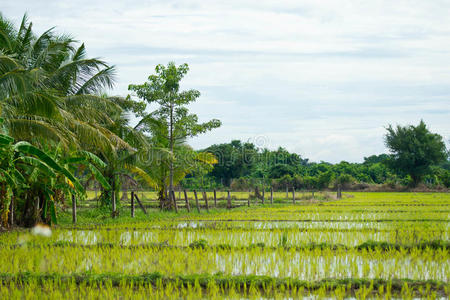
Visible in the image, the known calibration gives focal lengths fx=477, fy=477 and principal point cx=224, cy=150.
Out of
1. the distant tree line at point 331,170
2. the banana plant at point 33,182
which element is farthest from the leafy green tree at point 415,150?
the banana plant at point 33,182

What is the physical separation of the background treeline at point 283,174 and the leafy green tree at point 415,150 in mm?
658

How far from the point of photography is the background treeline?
38906mm

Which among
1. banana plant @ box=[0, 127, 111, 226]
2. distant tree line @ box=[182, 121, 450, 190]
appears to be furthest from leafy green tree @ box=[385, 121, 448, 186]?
banana plant @ box=[0, 127, 111, 226]

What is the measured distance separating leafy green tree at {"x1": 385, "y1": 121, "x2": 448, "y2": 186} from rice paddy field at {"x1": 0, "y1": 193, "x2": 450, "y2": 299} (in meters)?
33.4

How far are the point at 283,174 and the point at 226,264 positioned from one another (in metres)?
36.8

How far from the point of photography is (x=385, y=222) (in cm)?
1242

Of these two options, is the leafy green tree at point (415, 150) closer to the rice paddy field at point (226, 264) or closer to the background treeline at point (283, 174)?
the background treeline at point (283, 174)

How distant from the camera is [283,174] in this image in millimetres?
43000

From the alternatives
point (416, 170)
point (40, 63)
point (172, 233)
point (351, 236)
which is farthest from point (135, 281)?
point (416, 170)

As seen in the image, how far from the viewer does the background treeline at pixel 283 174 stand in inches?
1532

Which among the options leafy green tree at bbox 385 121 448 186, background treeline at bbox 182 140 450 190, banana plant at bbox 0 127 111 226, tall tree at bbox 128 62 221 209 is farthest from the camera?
leafy green tree at bbox 385 121 448 186

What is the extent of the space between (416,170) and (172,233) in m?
36.5

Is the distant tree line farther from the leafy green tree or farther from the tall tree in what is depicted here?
the tall tree

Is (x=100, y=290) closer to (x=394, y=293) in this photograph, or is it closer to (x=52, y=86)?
(x=394, y=293)
